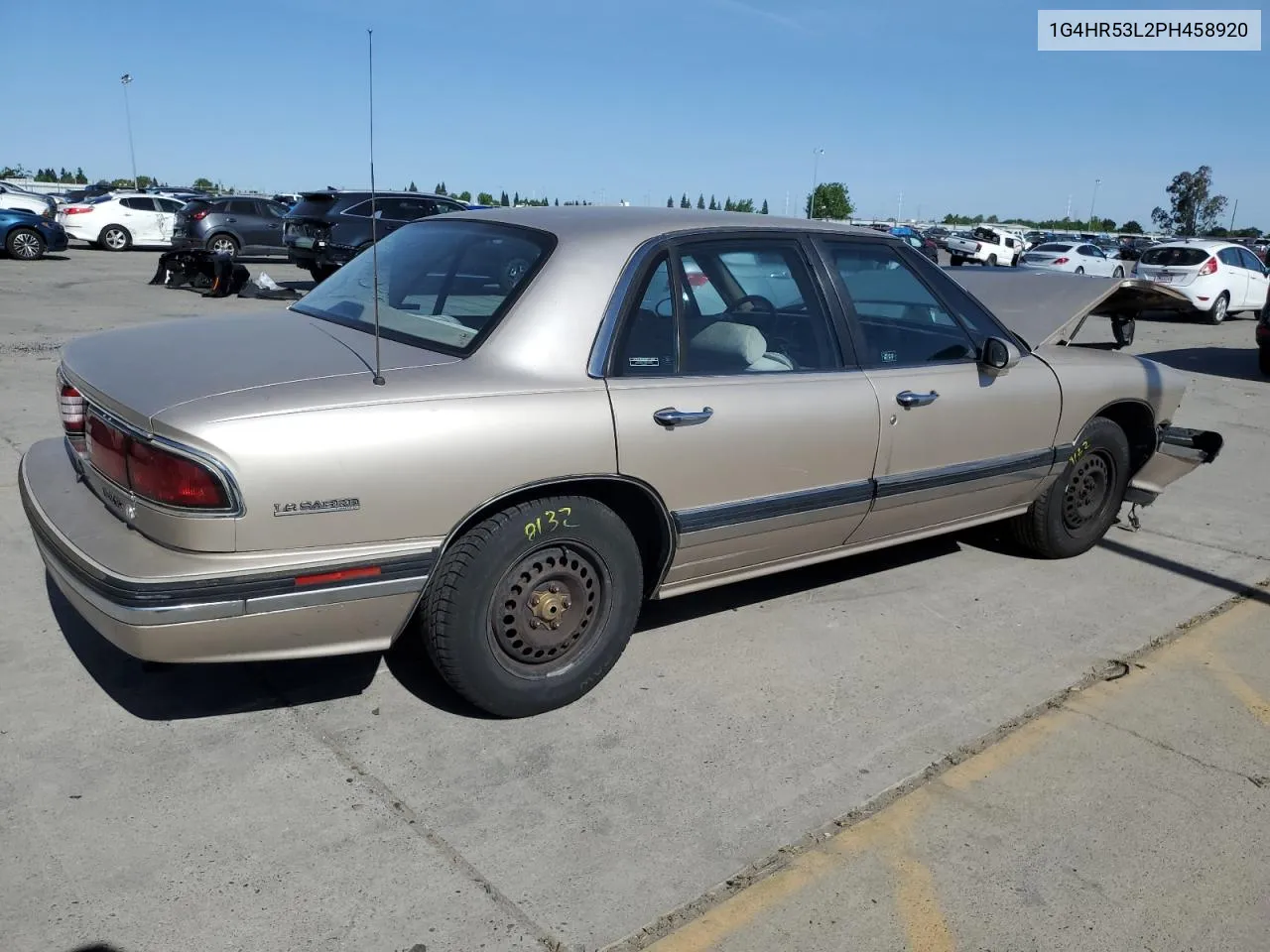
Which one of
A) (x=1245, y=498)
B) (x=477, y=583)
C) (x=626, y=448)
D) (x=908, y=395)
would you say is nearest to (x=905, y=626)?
(x=908, y=395)

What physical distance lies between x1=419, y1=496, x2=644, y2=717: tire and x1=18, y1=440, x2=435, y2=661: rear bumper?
153 millimetres

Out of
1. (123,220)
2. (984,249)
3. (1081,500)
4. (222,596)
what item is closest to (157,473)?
(222,596)

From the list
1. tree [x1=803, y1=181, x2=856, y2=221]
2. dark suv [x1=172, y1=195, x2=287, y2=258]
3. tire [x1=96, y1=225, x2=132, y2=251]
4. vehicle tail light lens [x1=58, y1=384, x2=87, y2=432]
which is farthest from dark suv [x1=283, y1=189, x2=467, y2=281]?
tree [x1=803, y1=181, x2=856, y2=221]

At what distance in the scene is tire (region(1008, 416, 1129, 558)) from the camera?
16.3 ft

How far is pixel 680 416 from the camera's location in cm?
338

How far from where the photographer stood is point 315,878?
2.56 meters

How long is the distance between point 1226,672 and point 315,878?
11.2 feet

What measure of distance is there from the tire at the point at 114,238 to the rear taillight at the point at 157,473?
2550 centimetres

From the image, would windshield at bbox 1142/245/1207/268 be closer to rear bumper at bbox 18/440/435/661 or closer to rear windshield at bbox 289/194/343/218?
rear windshield at bbox 289/194/343/218

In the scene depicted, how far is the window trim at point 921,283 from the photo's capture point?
402 centimetres

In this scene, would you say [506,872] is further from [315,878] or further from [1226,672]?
[1226,672]

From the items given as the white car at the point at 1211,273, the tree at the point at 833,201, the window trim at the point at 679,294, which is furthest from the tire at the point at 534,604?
the tree at the point at 833,201

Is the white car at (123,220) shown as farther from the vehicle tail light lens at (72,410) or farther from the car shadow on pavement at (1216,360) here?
the vehicle tail light lens at (72,410)

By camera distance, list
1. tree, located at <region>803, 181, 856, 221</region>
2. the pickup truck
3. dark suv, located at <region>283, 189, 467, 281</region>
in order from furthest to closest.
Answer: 1. tree, located at <region>803, 181, 856, 221</region>
2. the pickup truck
3. dark suv, located at <region>283, 189, 467, 281</region>
